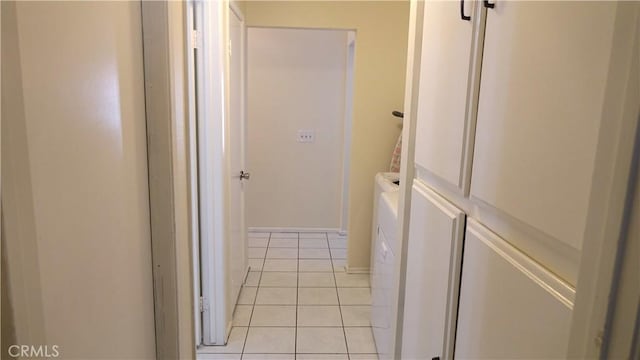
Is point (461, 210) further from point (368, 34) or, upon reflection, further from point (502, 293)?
point (368, 34)

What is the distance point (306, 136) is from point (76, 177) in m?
3.59

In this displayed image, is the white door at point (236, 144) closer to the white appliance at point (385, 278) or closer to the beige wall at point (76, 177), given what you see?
the white appliance at point (385, 278)

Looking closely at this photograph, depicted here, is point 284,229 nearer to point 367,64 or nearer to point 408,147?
point 367,64

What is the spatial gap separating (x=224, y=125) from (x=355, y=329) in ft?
4.93

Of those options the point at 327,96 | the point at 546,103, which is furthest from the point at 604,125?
the point at 327,96

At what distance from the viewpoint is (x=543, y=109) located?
629 mm

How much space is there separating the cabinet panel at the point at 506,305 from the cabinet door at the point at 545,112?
36 millimetres

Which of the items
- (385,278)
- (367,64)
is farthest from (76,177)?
(367,64)

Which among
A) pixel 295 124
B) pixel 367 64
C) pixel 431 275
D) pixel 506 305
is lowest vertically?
pixel 431 275

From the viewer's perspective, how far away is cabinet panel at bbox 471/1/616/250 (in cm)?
52

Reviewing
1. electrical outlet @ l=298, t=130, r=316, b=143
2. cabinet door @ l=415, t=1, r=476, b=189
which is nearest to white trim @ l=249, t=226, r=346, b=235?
electrical outlet @ l=298, t=130, r=316, b=143

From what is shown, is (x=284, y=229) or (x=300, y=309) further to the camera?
(x=284, y=229)

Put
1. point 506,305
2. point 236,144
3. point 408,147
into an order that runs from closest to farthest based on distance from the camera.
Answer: point 506,305, point 408,147, point 236,144

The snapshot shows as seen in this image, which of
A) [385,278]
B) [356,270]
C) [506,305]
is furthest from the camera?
[356,270]
